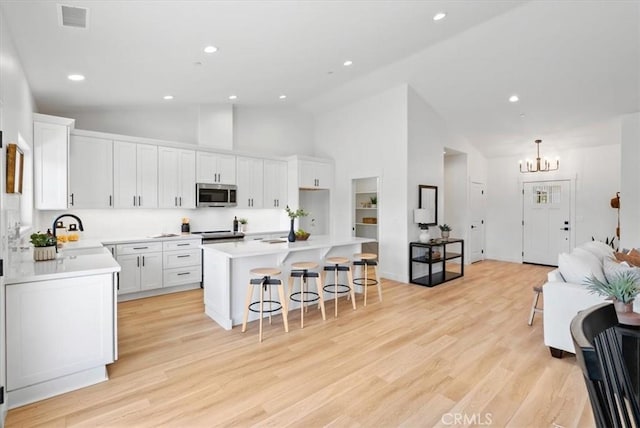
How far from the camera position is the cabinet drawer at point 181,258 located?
491 cm

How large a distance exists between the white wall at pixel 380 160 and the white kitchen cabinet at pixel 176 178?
2895mm

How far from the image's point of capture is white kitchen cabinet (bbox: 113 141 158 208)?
4738 millimetres

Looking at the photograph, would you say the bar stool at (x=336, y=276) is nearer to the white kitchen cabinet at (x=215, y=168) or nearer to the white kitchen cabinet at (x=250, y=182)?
the white kitchen cabinet at (x=250, y=182)

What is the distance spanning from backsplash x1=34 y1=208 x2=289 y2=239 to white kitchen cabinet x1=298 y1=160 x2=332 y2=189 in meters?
0.98

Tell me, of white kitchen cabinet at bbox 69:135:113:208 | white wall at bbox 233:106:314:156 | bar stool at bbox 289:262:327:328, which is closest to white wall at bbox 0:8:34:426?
white kitchen cabinet at bbox 69:135:113:208

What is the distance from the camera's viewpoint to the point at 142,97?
4.54m

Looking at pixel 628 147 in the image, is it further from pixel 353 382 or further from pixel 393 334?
pixel 353 382

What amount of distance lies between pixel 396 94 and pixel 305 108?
2242 millimetres

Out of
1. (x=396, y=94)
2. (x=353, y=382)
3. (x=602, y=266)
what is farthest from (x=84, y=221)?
(x=602, y=266)

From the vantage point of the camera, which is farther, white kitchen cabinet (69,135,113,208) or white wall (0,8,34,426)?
white kitchen cabinet (69,135,113,208)

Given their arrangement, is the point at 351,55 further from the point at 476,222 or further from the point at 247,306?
the point at 476,222

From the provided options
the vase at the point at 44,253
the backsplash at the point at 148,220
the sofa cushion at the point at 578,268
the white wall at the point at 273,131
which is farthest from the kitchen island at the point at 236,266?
the white wall at the point at 273,131

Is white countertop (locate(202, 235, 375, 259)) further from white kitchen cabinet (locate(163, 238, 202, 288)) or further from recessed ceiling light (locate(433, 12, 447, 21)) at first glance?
recessed ceiling light (locate(433, 12, 447, 21))

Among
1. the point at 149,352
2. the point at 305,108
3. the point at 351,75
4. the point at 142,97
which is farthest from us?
the point at 305,108
